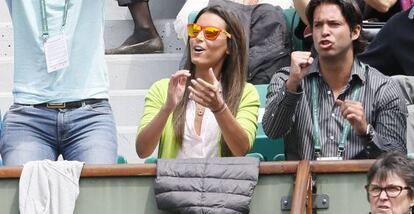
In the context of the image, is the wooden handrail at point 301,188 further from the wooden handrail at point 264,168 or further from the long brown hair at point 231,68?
the long brown hair at point 231,68

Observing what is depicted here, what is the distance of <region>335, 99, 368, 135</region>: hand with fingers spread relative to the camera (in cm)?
634

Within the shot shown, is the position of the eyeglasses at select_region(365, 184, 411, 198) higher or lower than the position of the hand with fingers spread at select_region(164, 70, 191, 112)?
lower

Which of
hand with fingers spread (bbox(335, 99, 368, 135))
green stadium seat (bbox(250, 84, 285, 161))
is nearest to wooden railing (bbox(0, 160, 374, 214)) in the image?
hand with fingers spread (bbox(335, 99, 368, 135))

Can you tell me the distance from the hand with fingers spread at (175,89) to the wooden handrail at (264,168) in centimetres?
33

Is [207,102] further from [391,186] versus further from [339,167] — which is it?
[391,186]

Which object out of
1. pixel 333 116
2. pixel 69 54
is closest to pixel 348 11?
pixel 333 116

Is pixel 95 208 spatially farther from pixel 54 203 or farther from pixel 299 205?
pixel 299 205

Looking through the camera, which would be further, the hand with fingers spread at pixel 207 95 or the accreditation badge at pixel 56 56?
the accreditation badge at pixel 56 56

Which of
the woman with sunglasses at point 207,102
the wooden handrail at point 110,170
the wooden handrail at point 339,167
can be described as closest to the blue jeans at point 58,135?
the woman with sunglasses at point 207,102

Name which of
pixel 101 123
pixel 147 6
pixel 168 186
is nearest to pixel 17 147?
pixel 101 123

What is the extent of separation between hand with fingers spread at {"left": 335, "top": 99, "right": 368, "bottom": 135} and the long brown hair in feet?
1.83

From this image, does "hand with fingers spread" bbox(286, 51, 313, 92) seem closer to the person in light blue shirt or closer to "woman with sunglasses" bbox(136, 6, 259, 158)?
"woman with sunglasses" bbox(136, 6, 259, 158)

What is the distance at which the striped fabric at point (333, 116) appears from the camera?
650cm

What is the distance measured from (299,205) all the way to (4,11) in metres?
4.26
